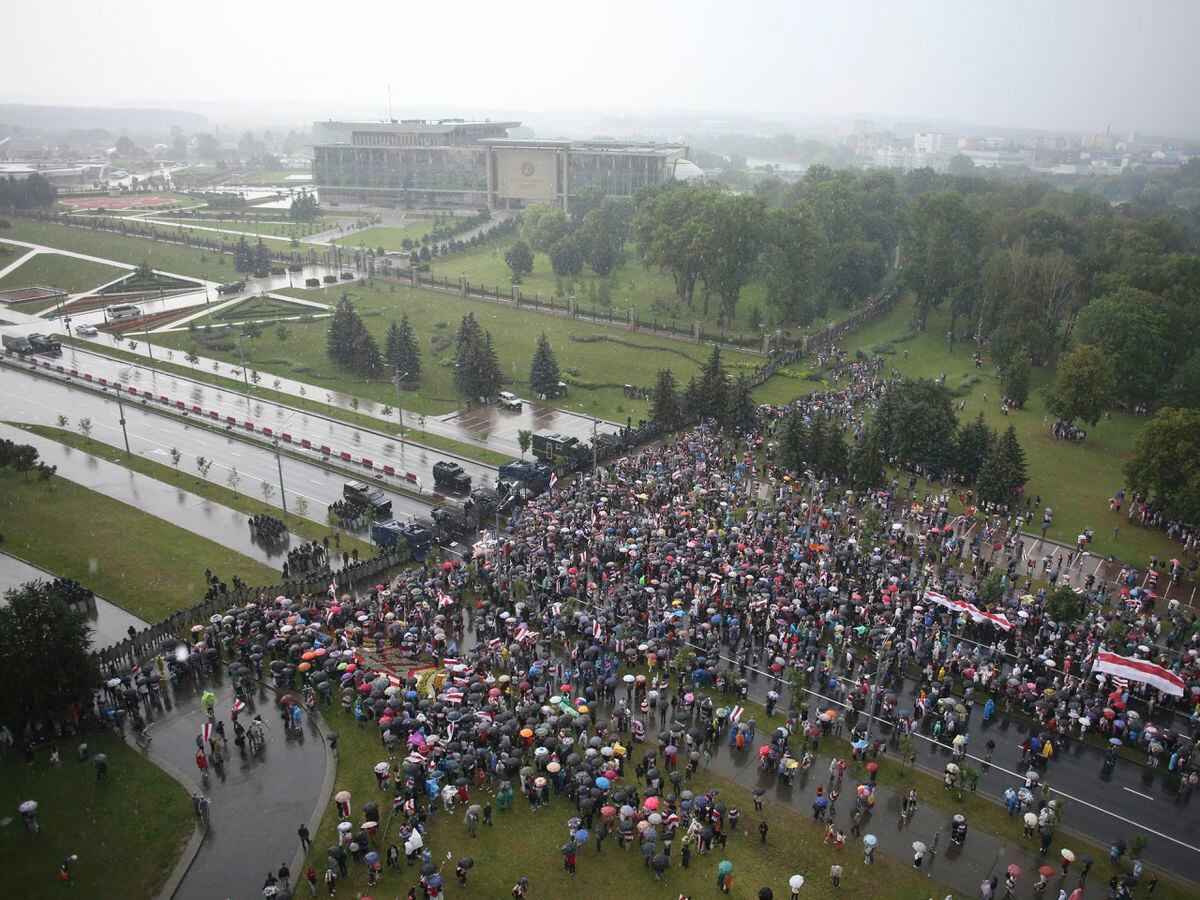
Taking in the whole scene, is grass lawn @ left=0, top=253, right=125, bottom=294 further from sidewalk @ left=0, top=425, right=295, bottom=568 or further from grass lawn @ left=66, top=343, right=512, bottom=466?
sidewalk @ left=0, top=425, right=295, bottom=568

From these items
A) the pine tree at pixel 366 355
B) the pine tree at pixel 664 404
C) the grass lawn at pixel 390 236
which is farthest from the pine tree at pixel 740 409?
the grass lawn at pixel 390 236

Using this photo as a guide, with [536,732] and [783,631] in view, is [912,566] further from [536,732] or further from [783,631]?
[536,732]

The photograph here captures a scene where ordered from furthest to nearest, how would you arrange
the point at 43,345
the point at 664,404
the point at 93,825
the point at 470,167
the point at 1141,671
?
1. the point at 470,167
2. the point at 43,345
3. the point at 664,404
4. the point at 1141,671
5. the point at 93,825

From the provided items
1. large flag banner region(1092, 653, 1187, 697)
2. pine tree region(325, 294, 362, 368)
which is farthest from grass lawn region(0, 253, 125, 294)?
large flag banner region(1092, 653, 1187, 697)

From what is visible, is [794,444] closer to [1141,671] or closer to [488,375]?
[1141,671]

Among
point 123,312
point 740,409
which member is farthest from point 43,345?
point 740,409
